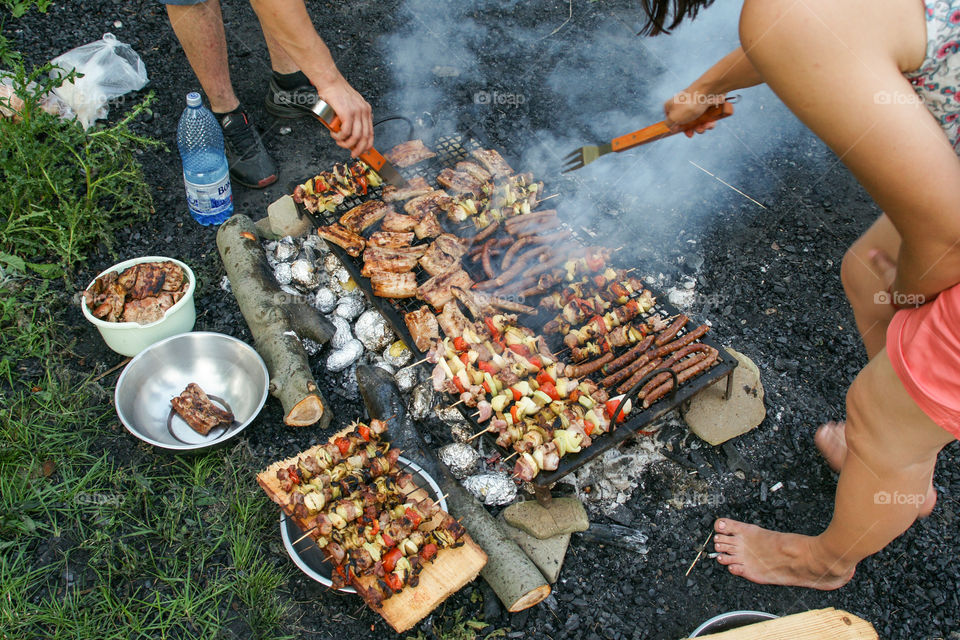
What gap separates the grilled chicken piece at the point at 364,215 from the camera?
15.4 feet

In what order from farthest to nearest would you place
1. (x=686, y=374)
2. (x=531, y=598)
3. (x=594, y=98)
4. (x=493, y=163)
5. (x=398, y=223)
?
(x=594, y=98), (x=493, y=163), (x=398, y=223), (x=686, y=374), (x=531, y=598)

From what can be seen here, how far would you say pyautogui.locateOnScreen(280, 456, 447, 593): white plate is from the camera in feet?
11.3

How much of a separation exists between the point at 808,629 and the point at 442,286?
2848 mm

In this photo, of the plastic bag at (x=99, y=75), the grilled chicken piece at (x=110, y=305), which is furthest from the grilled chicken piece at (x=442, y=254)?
the plastic bag at (x=99, y=75)

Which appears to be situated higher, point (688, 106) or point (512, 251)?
point (688, 106)

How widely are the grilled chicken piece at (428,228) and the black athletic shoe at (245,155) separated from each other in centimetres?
197

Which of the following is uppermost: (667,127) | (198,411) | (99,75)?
(667,127)

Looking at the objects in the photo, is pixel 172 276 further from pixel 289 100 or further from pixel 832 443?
pixel 832 443

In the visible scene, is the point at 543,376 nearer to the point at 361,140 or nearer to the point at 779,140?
the point at 361,140

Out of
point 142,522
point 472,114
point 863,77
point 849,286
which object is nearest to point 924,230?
point 863,77

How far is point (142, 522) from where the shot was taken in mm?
3738

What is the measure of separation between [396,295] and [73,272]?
9.08 ft

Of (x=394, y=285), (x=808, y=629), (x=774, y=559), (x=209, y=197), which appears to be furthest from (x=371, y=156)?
(x=808, y=629)

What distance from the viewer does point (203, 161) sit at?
17.0 feet
